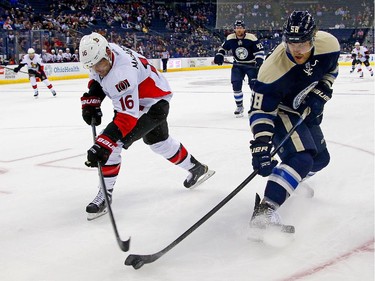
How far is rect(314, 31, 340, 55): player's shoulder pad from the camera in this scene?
8.67 feet

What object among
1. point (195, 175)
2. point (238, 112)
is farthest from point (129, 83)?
point (238, 112)

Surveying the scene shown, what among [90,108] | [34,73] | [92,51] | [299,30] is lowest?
[34,73]

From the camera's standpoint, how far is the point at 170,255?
2.40 meters

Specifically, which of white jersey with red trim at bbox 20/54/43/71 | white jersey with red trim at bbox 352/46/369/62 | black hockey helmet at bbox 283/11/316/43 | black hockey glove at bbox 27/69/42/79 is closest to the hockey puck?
black hockey helmet at bbox 283/11/316/43

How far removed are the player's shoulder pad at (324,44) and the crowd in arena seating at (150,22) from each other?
43.1ft

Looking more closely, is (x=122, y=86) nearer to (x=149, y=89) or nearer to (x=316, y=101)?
(x=149, y=89)

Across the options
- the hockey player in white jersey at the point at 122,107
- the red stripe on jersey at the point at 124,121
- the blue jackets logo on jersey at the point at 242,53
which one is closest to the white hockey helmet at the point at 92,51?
the hockey player in white jersey at the point at 122,107

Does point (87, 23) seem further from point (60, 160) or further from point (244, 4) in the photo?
point (60, 160)

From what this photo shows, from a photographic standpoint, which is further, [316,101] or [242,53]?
[242,53]

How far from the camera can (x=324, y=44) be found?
8.74ft

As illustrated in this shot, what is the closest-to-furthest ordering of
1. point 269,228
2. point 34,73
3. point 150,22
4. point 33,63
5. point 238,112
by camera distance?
point 269,228 → point 238,112 → point 34,73 → point 33,63 → point 150,22

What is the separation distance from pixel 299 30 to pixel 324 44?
322mm

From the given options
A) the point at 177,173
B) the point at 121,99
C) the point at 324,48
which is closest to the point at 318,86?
the point at 324,48

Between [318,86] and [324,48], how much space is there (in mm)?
205
